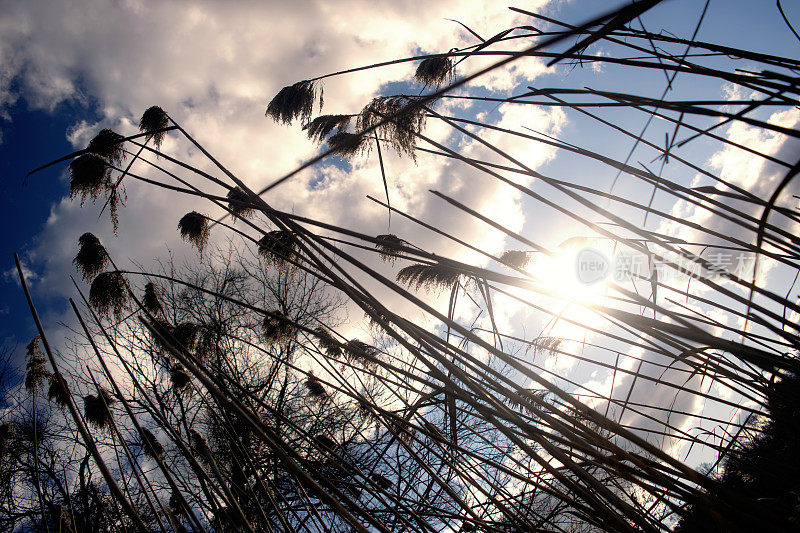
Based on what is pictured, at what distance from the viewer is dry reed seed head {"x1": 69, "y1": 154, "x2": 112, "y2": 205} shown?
104 centimetres

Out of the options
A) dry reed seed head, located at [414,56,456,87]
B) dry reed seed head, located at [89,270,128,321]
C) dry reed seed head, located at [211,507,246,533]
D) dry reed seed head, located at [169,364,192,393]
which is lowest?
dry reed seed head, located at [211,507,246,533]

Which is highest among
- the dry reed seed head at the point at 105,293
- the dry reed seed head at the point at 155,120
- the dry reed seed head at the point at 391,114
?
the dry reed seed head at the point at 105,293

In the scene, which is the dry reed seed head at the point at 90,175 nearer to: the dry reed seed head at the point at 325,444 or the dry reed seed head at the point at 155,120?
the dry reed seed head at the point at 155,120

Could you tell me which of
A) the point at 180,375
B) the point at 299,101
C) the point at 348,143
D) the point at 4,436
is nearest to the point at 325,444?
the point at 348,143

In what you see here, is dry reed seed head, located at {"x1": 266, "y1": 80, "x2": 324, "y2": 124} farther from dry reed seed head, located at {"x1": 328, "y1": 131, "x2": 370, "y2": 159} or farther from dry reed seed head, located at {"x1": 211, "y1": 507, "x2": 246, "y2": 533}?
dry reed seed head, located at {"x1": 211, "y1": 507, "x2": 246, "y2": 533}

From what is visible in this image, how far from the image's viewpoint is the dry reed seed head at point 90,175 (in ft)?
3.40

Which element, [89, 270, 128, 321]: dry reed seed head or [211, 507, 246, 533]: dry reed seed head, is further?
[89, 270, 128, 321]: dry reed seed head

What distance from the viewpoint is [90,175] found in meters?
1.46

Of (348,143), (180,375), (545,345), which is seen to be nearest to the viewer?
(348,143)

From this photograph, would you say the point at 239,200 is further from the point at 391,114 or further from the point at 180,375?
the point at 180,375

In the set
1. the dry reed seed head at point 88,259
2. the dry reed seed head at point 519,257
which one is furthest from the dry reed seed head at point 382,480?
the dry reed seed head at point 88,259

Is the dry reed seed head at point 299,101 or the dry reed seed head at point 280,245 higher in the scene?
the dry reed seed head at point 299,101

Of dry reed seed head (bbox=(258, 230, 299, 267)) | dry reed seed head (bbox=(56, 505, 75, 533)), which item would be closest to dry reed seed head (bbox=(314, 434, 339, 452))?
dry reed seed head (bbox=(258, 230, 299, 267))

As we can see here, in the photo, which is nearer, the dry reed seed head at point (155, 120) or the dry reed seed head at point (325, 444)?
the dry reed seed head at point (325, 444)
